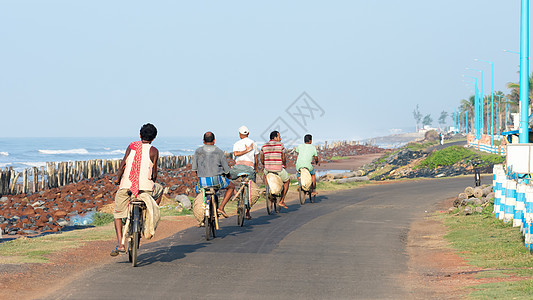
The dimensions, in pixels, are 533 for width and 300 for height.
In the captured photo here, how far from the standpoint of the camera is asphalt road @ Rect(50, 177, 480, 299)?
26.0 ft

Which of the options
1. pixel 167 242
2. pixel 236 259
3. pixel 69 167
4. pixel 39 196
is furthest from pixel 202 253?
pixel 69 167

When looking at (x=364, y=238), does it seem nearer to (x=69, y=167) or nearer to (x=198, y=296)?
(x=198, y=296)

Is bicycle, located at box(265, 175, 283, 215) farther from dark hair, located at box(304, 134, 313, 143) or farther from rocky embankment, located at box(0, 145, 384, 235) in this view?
rocky embankment, located at box(0, 145, 384, 235)

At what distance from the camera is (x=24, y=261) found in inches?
398

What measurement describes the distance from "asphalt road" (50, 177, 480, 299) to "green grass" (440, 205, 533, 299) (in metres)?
1.02

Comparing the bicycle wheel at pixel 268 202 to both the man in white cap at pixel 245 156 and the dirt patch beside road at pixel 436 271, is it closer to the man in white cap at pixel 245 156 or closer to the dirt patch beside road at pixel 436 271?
the man in white cap at pixel 245 156

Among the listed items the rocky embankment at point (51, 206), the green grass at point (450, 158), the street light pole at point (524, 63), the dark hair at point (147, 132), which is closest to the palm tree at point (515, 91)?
the green grass at point (450, 158)

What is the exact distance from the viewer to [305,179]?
2003 cm

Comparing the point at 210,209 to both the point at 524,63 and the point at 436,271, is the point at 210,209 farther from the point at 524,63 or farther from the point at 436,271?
the point at 524,63

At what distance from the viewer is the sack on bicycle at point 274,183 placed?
16594 millimetres

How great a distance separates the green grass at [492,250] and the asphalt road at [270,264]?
1.02m

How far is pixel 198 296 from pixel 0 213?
20591mm

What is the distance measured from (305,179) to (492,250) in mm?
9164

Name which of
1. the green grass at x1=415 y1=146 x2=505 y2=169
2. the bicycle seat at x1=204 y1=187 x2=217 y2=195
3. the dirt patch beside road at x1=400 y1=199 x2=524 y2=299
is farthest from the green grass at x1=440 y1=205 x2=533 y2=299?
the green grass at x1=415 y1=146 x2=505 y2=169
